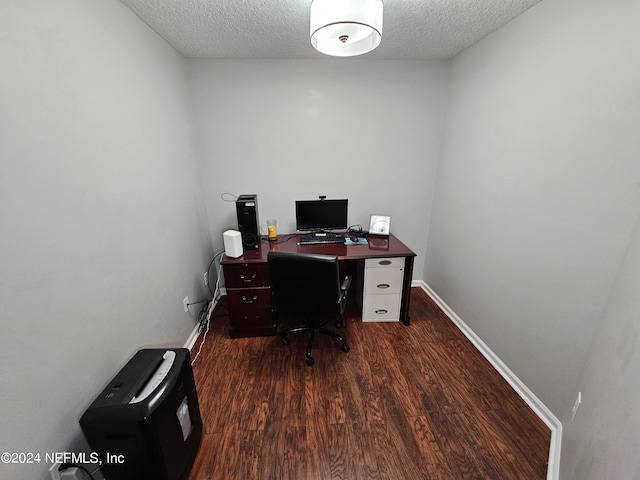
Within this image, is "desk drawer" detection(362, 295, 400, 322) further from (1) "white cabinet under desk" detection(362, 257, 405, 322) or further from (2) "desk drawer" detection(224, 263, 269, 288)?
(2) "desk drawer" detection(224, 263, 269, 288)

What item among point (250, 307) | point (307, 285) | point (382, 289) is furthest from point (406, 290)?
point (250, 307)

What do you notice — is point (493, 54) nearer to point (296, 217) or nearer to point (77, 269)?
point (296, 217)

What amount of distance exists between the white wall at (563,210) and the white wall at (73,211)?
199 centimetres

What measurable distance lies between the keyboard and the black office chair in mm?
574

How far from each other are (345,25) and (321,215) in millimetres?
1548

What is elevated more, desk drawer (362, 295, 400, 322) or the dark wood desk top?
the dark wood desk top

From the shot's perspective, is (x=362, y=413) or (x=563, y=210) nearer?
(x=563, y=210)


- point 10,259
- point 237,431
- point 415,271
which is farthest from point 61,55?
point 415,271

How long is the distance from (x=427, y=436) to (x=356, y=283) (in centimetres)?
147

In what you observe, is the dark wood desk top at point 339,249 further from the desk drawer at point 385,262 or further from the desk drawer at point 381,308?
the desk drawer at point 381,308

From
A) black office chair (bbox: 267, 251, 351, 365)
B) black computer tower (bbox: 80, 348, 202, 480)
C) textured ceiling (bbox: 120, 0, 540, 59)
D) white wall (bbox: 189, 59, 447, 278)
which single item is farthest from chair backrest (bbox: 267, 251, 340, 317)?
textured ceiling (bbox: 120, 0, 540, 59)

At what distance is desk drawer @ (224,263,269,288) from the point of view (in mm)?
2109

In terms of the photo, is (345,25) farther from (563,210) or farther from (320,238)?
(320,238)

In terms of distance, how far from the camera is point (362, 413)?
1.60m
